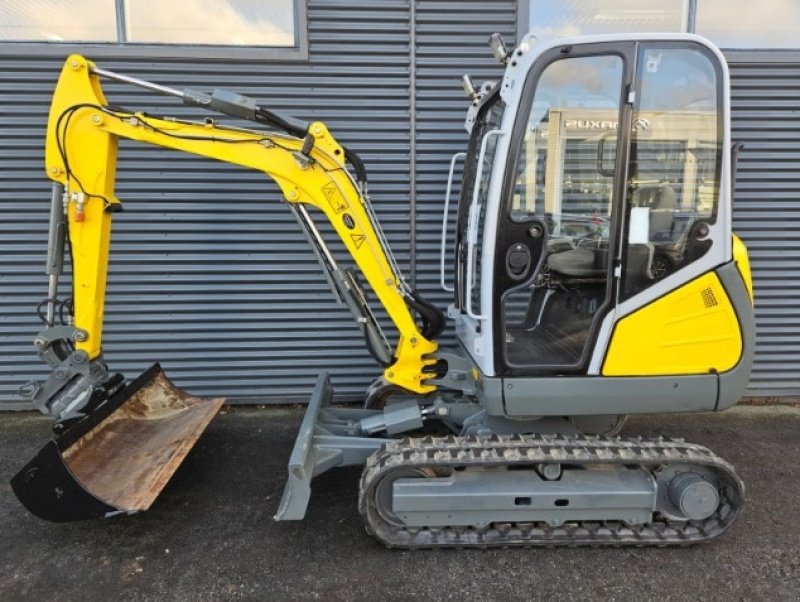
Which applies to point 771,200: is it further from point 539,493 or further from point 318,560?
point 318,560

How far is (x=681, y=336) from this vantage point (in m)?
2.95

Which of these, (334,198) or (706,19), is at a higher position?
(706,19)

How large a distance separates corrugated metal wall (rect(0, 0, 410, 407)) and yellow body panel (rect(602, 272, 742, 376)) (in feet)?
8.20

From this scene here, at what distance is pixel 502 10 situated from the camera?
4.72 metres

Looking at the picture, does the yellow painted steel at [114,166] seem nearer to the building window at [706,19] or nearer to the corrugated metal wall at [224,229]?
the corrugated metal wall at [224,229]

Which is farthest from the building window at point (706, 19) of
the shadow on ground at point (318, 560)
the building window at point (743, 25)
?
the shadow on ground at point (318, 560)

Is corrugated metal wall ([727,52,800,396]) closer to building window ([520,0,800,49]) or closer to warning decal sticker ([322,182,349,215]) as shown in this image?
building window ([520,0,800,49])

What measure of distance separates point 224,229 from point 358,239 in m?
1.97

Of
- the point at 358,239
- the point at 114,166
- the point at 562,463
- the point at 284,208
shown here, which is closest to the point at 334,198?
the point at 358,239

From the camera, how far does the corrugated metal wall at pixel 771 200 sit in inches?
193

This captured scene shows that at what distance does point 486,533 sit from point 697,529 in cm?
122

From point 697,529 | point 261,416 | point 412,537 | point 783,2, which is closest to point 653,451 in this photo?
point 697,529

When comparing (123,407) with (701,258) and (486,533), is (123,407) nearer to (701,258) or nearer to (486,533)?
(486,533)

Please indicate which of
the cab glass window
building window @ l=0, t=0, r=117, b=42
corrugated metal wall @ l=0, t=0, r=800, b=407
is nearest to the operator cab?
the cab glass window
